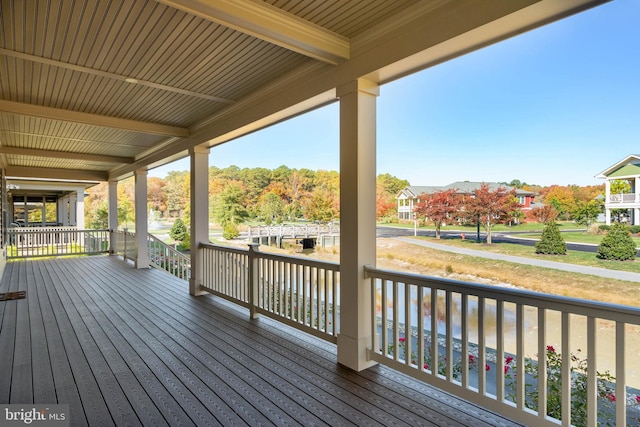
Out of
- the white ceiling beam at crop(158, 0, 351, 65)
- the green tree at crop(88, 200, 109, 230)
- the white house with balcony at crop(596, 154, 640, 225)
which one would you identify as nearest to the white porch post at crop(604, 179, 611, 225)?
the white house with balcony at crop(596, 154, 640, 225)

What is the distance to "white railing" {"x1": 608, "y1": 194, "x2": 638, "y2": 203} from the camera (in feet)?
9.07

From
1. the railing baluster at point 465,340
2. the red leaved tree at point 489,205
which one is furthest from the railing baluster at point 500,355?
the red leaved tree at point 489,205

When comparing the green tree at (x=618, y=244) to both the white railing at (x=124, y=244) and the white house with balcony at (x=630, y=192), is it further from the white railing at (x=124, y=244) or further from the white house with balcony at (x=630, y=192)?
the white railing at (x=124, y=244)

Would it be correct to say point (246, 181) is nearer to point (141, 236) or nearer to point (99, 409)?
point (141, 236)

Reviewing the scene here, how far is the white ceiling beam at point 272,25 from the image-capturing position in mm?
2102

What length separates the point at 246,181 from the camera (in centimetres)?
1923

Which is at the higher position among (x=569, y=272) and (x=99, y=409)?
(x=569, y=272)

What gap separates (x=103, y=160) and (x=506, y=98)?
930 cm

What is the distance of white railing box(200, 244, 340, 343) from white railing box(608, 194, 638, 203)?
251 centimetres

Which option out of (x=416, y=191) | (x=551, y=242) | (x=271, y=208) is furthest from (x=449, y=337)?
(x=271, y=208)

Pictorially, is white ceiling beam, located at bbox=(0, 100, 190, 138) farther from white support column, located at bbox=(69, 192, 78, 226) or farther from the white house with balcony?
white support column, located at bbox=(69, 192, 78, 226)

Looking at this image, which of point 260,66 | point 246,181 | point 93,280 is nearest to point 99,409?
point 260,66

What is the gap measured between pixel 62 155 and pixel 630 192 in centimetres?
998

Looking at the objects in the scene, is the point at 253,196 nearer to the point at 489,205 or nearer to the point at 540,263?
the point at 489,205
